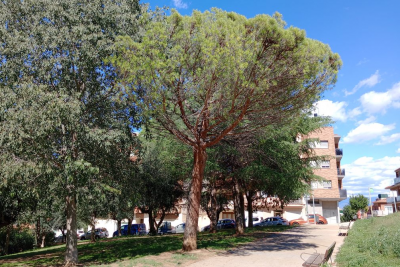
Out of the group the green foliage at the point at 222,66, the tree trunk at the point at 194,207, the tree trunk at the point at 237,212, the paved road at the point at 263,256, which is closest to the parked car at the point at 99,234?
the tree trunk at the point at 237,212

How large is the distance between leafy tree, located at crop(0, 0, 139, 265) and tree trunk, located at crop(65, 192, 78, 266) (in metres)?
0.03

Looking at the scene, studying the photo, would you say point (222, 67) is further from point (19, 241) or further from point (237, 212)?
point (19, 241)

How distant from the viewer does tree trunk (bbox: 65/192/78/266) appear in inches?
500

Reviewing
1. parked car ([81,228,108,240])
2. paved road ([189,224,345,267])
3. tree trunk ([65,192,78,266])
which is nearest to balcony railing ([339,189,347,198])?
parked car ([81,228,108,240])

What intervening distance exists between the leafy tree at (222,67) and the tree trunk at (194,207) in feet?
0.13

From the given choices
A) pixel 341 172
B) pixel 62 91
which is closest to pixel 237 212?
pixel 62 91

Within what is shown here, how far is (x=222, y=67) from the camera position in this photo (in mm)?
11992

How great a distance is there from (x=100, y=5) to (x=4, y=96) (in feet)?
16.1

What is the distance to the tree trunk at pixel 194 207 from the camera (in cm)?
1380

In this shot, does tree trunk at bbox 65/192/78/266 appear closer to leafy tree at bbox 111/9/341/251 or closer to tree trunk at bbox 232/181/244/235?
leafy tree at bbox 111/9/341/251

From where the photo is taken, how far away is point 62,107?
10859mm

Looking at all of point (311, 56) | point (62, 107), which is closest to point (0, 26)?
point (62, 107)

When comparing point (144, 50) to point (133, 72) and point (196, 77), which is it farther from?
point (196, 77)

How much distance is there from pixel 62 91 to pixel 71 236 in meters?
5.34
